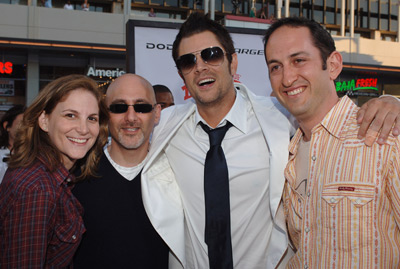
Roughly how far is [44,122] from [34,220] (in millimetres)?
745

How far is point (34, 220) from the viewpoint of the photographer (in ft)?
6.27

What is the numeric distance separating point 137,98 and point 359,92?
690 inches

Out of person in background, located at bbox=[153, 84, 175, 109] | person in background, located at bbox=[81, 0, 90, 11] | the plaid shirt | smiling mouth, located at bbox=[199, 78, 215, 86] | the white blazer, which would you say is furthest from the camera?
person in background, located at bbox=[81, 0, 90, 11]

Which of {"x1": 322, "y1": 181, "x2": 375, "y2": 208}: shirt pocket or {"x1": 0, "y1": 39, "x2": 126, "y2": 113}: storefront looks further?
{"x1": 0, "y1": 39, "x2": 126, "y2": 113}: storefront

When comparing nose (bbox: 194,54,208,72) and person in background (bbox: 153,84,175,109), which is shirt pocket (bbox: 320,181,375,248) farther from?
person in background (bbox: 153,84,175,109)

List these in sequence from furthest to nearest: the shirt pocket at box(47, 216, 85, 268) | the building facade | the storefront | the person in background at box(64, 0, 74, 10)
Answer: the person in background at box(64, 0, 74, 10)
the storefront
the building facade
the shirt pocket at box(47, 216, 85, 268)

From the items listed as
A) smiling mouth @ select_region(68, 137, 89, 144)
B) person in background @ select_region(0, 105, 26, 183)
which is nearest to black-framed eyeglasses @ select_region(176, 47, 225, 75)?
smiling mouth @ select_region(68, 137, 89, 144)

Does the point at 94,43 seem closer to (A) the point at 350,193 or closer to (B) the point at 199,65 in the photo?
(B) the point at 199,65

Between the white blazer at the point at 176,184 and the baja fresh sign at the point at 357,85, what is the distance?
16.3m

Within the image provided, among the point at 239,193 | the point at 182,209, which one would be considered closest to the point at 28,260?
the point at 182,209

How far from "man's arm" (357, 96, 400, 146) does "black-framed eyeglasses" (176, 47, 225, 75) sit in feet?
3.99

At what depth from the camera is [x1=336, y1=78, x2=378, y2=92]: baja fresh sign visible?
58.1 ft

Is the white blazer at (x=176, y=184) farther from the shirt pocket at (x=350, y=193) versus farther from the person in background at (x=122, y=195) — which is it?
the shirt pocket at (x=350, y=193)

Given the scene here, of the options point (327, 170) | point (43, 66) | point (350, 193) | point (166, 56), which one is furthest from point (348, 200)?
point (43, 66)
